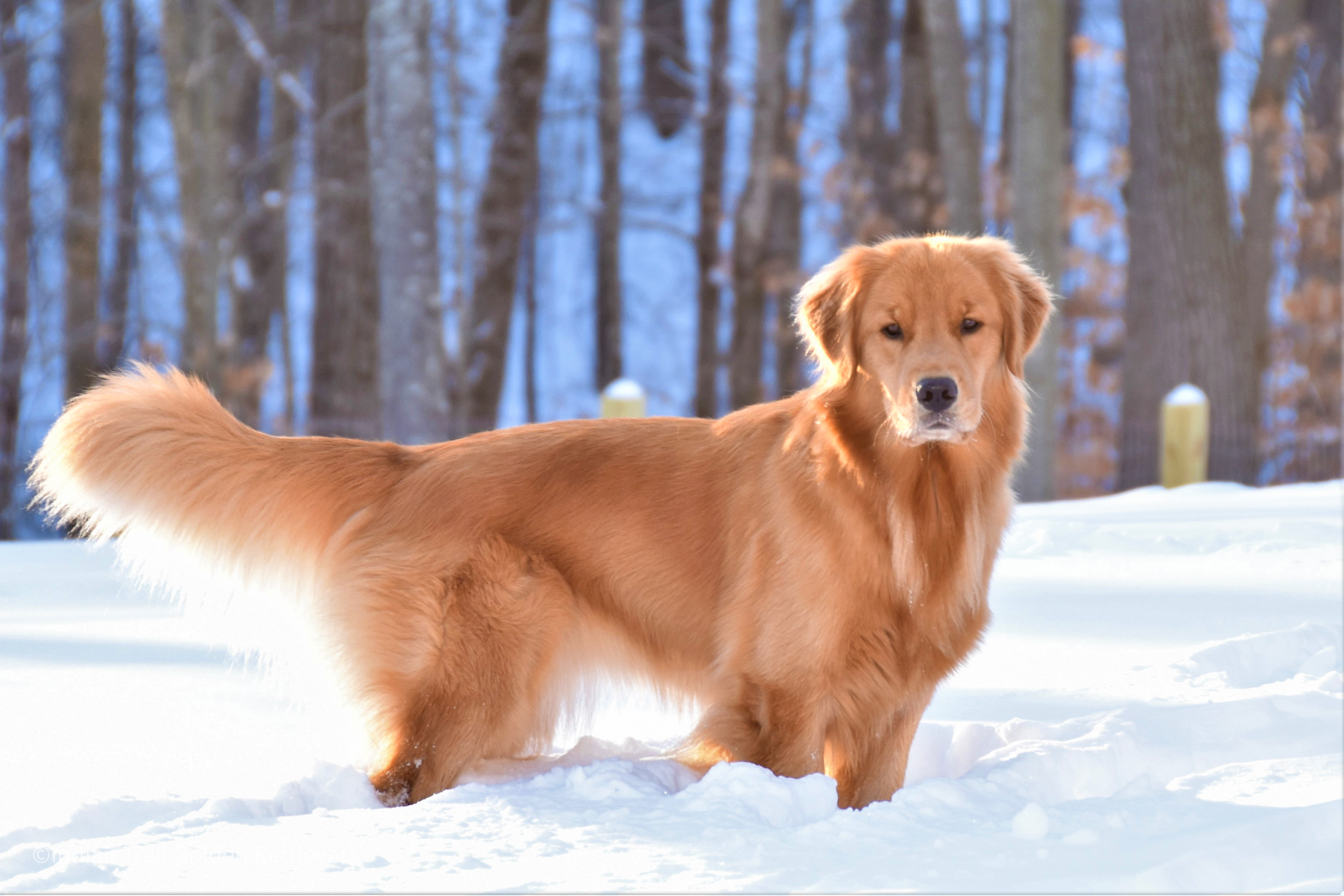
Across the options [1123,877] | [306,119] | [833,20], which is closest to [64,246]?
[306,119]

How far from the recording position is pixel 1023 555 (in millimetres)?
6512

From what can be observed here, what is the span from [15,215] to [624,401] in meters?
9.71

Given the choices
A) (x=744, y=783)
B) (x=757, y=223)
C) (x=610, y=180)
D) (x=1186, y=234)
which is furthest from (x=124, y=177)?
(x=744, y=783)

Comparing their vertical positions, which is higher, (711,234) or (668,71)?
(668,71)

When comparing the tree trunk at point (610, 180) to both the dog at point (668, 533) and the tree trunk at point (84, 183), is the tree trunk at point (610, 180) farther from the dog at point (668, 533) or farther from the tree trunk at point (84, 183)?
the dog at point (668, 533)

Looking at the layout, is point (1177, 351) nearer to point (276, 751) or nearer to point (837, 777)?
point (837, 777)

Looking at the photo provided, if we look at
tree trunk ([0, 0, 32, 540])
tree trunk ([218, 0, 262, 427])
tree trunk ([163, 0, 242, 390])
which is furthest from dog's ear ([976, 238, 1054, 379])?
tree trunk ([0, 0, 32, 540])

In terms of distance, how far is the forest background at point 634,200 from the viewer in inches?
402

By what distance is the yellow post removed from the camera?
9227 millimetres

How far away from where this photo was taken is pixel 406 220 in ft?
30.8

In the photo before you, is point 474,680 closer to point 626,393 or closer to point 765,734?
point 765,734

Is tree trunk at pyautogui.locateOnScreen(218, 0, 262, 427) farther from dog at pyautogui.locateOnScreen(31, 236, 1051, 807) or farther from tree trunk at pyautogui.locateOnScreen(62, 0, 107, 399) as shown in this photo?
dog at pyautogui.locateOnScreen(31, 236, 1051, 807)

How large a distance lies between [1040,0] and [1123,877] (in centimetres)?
914

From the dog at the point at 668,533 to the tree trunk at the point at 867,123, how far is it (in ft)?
48.6
